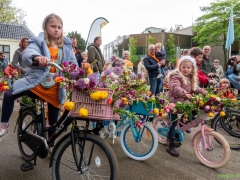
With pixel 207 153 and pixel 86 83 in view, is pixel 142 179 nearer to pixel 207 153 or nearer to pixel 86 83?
pixel 207 153

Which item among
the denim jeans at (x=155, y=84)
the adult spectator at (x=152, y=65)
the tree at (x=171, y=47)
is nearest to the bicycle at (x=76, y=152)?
the adult spectator at (x=152, y=65)

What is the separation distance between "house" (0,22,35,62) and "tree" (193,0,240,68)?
22259 millimetres

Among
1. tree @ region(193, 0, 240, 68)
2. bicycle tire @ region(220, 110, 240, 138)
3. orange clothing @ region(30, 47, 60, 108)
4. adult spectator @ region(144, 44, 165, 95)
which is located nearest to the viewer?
orange clothing @ region(30, 47, 60, 108)

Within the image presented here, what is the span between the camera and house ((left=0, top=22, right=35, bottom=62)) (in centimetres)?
2864

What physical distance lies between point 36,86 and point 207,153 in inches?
107

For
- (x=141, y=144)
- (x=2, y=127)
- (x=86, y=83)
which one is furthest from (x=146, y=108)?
(x=2, y=127)

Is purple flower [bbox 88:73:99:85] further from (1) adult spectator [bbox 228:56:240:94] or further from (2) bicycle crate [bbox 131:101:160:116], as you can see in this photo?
(1) adult spectator [bbox 228:56:240:94]

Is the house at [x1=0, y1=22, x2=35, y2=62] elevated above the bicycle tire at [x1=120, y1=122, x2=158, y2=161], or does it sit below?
above

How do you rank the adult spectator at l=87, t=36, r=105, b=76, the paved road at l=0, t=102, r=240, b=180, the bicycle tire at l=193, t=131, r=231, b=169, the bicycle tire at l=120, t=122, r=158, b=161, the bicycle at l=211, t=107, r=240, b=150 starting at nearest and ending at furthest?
the paved road at l=0, t=102, r=240, b=180 < the bicycle tire at l=193, t=131, r=231, b=169 < the bicycle tire at l=120, t=122, r=158, b=161 < the bicycle at l=211, t=107, r=240, b=150 < the adult spectator at l=87, t=36, r=105, b=76

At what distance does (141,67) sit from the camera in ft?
26.8

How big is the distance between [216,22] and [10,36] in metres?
25.8

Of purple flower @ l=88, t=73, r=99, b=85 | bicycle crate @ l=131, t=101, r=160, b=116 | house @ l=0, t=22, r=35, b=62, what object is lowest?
bicycle crate @ l=131, t=101, r=160, b=116

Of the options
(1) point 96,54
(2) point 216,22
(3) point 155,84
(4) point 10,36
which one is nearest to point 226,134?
(3) point 155,84

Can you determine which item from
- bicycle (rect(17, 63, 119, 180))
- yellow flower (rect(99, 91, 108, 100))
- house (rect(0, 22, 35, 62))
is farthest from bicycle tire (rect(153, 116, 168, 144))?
house (rect(0, 22, 35, 62))
